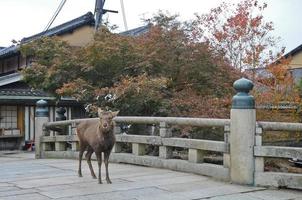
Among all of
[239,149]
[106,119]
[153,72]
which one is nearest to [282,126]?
[239,149]

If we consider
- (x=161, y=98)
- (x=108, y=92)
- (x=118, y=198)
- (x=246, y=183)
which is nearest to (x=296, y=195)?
(x=246, y=183)

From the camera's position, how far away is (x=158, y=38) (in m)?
14.3

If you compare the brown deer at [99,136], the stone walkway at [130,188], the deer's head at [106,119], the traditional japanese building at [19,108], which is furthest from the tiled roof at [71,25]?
the deer's head at [106,119]

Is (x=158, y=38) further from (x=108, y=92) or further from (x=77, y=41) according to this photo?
(x=77, y=41)

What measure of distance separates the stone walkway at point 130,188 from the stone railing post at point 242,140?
0.83 feet

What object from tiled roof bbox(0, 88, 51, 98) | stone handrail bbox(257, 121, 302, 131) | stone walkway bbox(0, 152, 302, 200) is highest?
tiled roof bbox(0, 88, 51, 98)

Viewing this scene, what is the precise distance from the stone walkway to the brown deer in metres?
0.52

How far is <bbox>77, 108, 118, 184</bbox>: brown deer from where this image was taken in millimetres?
8422

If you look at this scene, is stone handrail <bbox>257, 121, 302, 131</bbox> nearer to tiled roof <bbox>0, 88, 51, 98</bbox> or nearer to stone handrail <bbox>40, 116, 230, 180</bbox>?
stone handrail <bbox>40, 116, 230, 180</bbox>

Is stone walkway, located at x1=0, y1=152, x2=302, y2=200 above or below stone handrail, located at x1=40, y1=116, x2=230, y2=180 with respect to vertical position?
below

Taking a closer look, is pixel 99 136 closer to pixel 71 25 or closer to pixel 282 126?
pixel 282 126

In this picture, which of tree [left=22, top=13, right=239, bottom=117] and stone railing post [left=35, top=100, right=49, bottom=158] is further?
stone railing post [left=35, top=100, right=49, bottom=158]

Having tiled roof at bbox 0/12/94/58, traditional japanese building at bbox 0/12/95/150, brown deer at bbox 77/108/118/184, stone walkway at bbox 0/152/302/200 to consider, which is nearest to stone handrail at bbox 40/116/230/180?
stone walkway at bbox 0/152/302/200

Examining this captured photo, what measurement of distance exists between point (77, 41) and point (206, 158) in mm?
18406
